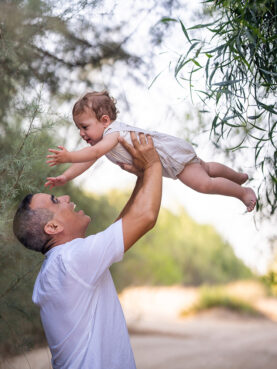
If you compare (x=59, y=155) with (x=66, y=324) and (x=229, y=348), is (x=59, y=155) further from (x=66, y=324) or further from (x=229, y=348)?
(x=229, y=348)

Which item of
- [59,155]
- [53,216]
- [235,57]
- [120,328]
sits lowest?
[120,328]

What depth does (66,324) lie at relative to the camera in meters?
2.03

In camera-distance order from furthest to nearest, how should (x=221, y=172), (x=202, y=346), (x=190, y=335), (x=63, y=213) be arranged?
1. (x=190, y=335)
2. (x=202, y=346)
3. (x=221, y=172)
4. (x=63, y=213)

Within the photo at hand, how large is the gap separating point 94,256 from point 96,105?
30.9 inches

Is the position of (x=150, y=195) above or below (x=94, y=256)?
above

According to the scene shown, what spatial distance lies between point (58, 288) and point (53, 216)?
32cm

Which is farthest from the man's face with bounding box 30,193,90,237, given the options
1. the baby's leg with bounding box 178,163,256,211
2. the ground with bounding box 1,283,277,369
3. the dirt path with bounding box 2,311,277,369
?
the dirt path with bounding box 2,311,277,369

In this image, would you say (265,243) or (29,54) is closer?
(29,54)

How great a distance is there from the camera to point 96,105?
2447 mm

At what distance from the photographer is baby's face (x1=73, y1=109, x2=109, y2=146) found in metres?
2.42

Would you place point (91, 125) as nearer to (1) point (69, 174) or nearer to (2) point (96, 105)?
(2) point (96, 105)

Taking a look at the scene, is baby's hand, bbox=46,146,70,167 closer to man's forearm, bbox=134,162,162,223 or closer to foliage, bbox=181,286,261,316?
man's forearm, bbox=134,162,162,223

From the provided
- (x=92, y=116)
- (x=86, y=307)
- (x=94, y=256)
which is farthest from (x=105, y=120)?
(x=86, y=307)

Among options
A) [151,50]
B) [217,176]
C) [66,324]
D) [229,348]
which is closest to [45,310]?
[66,324]
